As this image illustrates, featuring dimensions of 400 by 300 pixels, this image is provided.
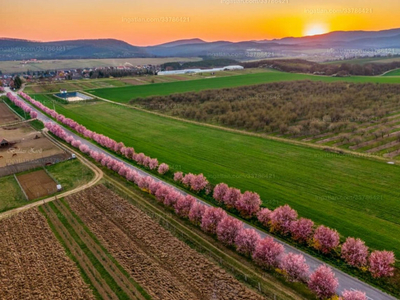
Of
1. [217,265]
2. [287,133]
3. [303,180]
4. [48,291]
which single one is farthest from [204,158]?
[48,291]

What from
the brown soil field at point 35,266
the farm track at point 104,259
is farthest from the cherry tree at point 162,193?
the brown soil field at point 35,266

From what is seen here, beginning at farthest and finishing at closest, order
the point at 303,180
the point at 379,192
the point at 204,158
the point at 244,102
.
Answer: the point at 244,102 → the point at 204,158 → the point at 303,180 → the point at 379,192

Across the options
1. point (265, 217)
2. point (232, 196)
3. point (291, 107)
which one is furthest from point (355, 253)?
point (291, 107)

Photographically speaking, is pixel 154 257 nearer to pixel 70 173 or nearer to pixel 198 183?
pixel 198 183

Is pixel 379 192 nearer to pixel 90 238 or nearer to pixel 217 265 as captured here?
pixel 217 265

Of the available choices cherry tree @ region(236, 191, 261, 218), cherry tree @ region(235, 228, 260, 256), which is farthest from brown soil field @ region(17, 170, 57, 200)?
cherry tree @ region(235, 228, 260, 256)

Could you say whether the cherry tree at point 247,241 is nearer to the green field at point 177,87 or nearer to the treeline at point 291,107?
the treeline at point 291,107

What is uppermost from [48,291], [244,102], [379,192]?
[244,102]
